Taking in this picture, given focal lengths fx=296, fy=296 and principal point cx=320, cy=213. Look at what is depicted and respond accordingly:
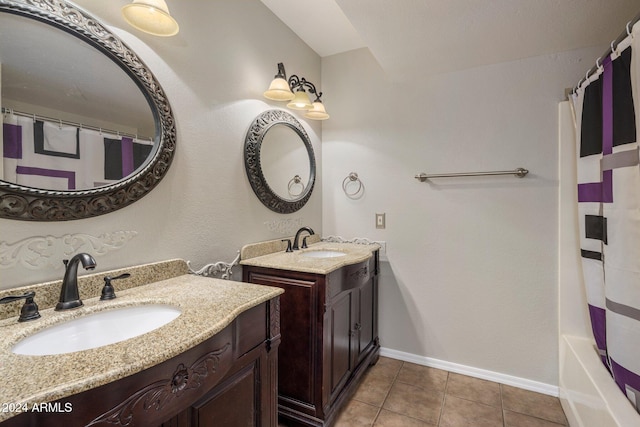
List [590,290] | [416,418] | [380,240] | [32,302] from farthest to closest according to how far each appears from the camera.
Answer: [380,240] < [416,418] < [590,290] < [32,302]

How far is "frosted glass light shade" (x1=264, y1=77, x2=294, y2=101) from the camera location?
1.68 m

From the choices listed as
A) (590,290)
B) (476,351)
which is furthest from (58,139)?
(476,351)

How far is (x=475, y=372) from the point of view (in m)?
2.07

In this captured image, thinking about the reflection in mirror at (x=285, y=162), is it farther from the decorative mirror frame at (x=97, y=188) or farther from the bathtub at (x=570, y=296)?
the bathtub at (x=570, y=296)

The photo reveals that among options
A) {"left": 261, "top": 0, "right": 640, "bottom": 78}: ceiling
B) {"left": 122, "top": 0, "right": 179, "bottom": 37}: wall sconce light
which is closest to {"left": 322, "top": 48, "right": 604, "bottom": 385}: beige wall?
{"left": 261, "top": 0, "right": 640, "bottom": 78}: ceiling

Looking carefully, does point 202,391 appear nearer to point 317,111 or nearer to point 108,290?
point 108,290

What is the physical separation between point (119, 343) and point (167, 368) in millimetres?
135

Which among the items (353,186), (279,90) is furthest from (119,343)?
(353,186)

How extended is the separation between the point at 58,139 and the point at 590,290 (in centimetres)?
241

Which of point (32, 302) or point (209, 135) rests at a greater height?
point (209, 135)

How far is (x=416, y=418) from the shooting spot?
1.67 metres

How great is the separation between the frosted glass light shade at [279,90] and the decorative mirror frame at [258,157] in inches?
7.0

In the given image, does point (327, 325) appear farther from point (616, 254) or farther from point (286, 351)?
point (616, 254)

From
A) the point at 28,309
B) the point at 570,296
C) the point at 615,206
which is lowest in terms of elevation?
the point at 570,296
